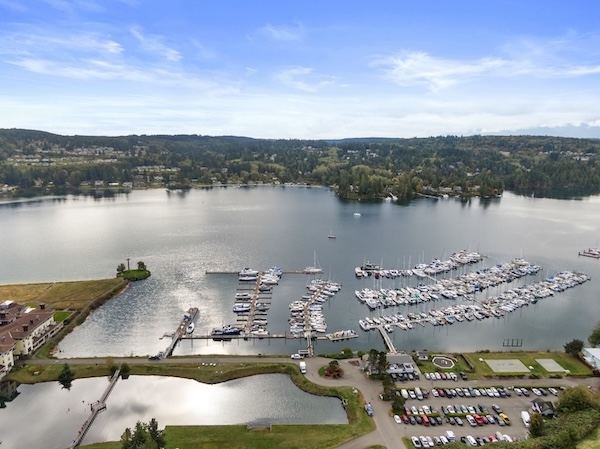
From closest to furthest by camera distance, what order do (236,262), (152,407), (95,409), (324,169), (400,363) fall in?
1. (95,409)
2. (152,407)
3. (400,363)
4. (236,262)
5. (324,169)

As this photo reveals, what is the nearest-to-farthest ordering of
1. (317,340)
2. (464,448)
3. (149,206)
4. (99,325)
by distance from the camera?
(464,448), (317,340), (99,325), (149,206)

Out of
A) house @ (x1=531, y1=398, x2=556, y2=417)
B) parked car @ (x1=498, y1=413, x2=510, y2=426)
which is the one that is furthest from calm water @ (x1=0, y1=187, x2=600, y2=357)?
parked car @ (x1=498, y1=413, x2=510, y2=426)

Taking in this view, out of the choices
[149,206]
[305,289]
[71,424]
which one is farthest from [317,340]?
[149,206]

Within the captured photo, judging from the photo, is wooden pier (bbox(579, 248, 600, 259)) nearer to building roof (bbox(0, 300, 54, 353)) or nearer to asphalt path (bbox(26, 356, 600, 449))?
asphalt path (bbox(26, 356, 600, 449))

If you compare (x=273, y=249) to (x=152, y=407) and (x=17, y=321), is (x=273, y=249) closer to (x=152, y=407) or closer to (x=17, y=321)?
(x=17, y=321)

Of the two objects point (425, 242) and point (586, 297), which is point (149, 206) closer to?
point (425, 242)

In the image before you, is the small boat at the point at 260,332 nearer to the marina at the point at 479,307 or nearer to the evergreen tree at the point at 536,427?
the marina at the point at 479,307

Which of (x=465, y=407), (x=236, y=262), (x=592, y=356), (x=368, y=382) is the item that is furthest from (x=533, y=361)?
(x=236, y=262)
